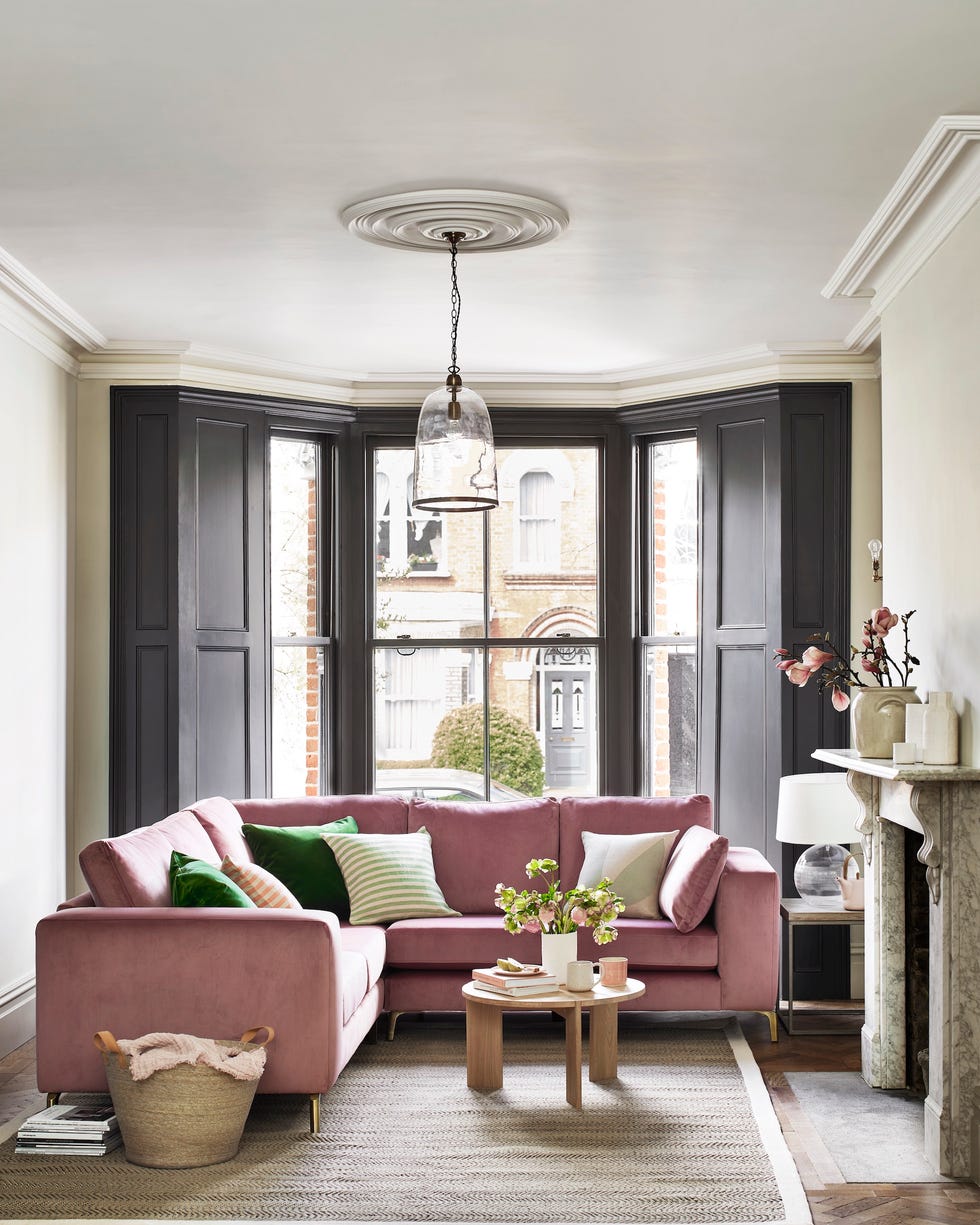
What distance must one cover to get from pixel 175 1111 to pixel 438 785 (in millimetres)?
3241

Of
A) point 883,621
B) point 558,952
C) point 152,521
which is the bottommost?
point 558,952

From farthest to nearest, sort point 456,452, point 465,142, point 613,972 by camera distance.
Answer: point 613,972 < point 456,452 < point 465,142

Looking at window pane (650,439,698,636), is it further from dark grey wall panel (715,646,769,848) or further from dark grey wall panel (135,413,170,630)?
dark grey wall panel (135,413,170,630)

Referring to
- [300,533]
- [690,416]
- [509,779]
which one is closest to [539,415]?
[690,416]

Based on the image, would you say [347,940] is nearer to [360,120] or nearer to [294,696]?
[294,696]

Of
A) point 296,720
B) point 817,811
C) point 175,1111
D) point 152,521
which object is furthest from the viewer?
point 296,720

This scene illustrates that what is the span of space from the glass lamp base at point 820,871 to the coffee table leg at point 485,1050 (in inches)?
67.0

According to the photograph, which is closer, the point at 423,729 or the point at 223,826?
the point at 223,826

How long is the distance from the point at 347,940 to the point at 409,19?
3317mm

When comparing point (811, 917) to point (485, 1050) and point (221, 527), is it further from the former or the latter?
point (221, 527)

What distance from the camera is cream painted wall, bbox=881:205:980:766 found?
3.82 metres

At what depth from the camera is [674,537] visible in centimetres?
684

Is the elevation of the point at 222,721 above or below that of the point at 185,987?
above

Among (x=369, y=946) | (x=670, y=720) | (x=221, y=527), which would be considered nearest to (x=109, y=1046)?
(x=369, y=946)
